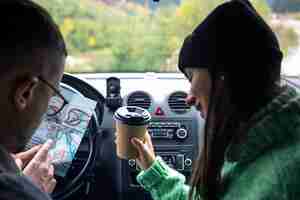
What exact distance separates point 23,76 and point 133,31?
4.97ft

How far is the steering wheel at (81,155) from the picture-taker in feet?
7.46

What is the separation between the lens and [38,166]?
1.74 meters

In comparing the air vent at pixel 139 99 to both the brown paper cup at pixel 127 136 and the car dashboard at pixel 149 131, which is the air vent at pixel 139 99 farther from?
the brown paper cup at pixel 127 136

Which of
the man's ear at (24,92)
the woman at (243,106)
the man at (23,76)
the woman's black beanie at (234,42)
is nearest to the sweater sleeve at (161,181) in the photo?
the woman at (243,106)

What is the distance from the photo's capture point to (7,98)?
126cm

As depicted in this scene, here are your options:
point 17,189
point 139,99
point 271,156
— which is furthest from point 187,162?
point 17,189

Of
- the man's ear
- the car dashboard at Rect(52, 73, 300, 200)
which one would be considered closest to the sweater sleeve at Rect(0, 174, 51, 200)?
the man's ear

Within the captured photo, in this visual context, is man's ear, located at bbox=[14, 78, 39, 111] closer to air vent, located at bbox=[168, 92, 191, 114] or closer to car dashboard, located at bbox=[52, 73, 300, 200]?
car dashboard, located at bbox=[52, 73, 300, 200]

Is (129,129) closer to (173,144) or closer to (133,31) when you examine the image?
(173,144)

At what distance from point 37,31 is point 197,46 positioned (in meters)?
0.49

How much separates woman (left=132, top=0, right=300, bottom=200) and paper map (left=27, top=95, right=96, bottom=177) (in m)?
0.72

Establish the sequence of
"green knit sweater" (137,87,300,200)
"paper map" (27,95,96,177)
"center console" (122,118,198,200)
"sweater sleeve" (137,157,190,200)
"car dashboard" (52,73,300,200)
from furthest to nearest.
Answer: "center console" (122,118,198,200)
"car dashboard" (52,73,300,200)
"paper map" (27,95,96,177)
"sweater sleeve" (137,157,190,200)
"green knit sweater" (137,87,300,200)

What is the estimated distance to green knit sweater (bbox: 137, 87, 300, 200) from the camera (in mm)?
1452

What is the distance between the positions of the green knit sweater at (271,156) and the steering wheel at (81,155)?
86 centimetres
